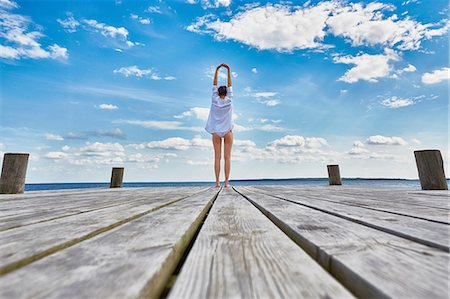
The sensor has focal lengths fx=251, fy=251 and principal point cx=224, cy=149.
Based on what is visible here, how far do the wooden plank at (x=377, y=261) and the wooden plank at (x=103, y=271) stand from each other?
0.39 metres

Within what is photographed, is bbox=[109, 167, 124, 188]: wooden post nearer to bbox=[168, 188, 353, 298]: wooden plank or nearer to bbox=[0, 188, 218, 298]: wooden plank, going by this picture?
bbox=[0, 188, 218, 298]: wooden plank

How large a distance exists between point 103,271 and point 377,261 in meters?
0.63

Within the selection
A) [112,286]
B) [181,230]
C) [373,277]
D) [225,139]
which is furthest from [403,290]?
[225,139]

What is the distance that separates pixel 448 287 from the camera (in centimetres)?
45

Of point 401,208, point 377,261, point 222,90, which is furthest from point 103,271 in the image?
point 222,90

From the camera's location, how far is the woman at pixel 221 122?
5.63 metres

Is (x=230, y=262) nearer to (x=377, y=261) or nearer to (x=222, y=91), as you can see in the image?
(x=377, y=261)

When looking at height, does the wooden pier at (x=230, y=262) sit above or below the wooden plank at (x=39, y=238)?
above

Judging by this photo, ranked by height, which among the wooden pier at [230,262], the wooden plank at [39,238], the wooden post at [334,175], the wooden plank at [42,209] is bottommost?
the wooden plank at [42,209]

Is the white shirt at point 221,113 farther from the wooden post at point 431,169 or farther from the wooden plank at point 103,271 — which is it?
the wooden plank at point 103,271

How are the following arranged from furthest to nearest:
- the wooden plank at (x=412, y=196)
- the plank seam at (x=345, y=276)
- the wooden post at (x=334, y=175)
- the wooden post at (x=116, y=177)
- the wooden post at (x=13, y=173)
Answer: the wooden post at (x=116, y=177)
the wooden post at (x=334, y=175)
the wooden post at (x=13, y=173)
the wooden plank at (x=412, y=196)
the plank seam at (x=345, y=276)

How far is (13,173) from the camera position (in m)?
4.09

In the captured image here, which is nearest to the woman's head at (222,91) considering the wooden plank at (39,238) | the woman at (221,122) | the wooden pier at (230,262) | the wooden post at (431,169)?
the woman at (221,122)

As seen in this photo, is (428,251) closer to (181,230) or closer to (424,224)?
(424,224)
